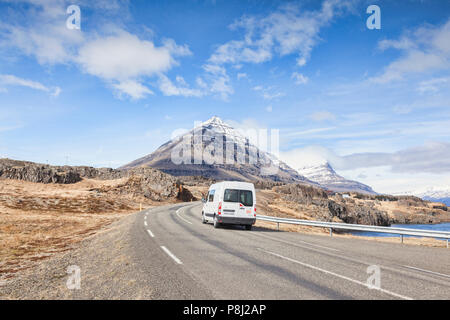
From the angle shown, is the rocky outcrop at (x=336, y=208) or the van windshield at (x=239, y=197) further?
the rocky outcrop at (x=336, y=208)

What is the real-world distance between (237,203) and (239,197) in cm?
41

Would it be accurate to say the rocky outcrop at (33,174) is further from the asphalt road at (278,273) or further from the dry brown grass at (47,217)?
the asphalt road at (278,273)

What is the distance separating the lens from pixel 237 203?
18234 mm

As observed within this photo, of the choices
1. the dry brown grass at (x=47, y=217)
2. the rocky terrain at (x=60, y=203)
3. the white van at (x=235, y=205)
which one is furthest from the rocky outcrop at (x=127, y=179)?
the white van at (x=235, y=205)

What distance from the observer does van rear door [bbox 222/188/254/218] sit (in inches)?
716

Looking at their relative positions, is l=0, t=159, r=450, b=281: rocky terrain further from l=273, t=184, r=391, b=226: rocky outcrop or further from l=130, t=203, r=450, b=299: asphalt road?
l=130, t=203, r=450, b=299: asphalt road

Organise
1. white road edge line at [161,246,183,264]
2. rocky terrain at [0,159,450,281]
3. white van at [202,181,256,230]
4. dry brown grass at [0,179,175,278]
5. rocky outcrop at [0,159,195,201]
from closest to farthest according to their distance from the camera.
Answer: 1. white road edge line at [161,246,183,264]
2. dry brown grass at [0,179,175,278]
3. rocky terrain at [0,159,450,281]
4. white van at [202,181,256,230]
5. rocky outcrop at [0,159,195,201]

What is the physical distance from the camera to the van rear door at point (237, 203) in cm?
1819

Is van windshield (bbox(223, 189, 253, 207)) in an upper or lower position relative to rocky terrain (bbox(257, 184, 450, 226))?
upper

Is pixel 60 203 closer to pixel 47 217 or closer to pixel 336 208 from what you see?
pixel 47 217

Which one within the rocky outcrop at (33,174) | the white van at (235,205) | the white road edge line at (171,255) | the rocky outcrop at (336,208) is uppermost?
the rocky outcrop at (33,174)

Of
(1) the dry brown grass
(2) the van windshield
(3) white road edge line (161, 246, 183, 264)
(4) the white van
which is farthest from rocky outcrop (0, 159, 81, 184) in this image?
(3) white road edge line (161, 246, 183, 264)
